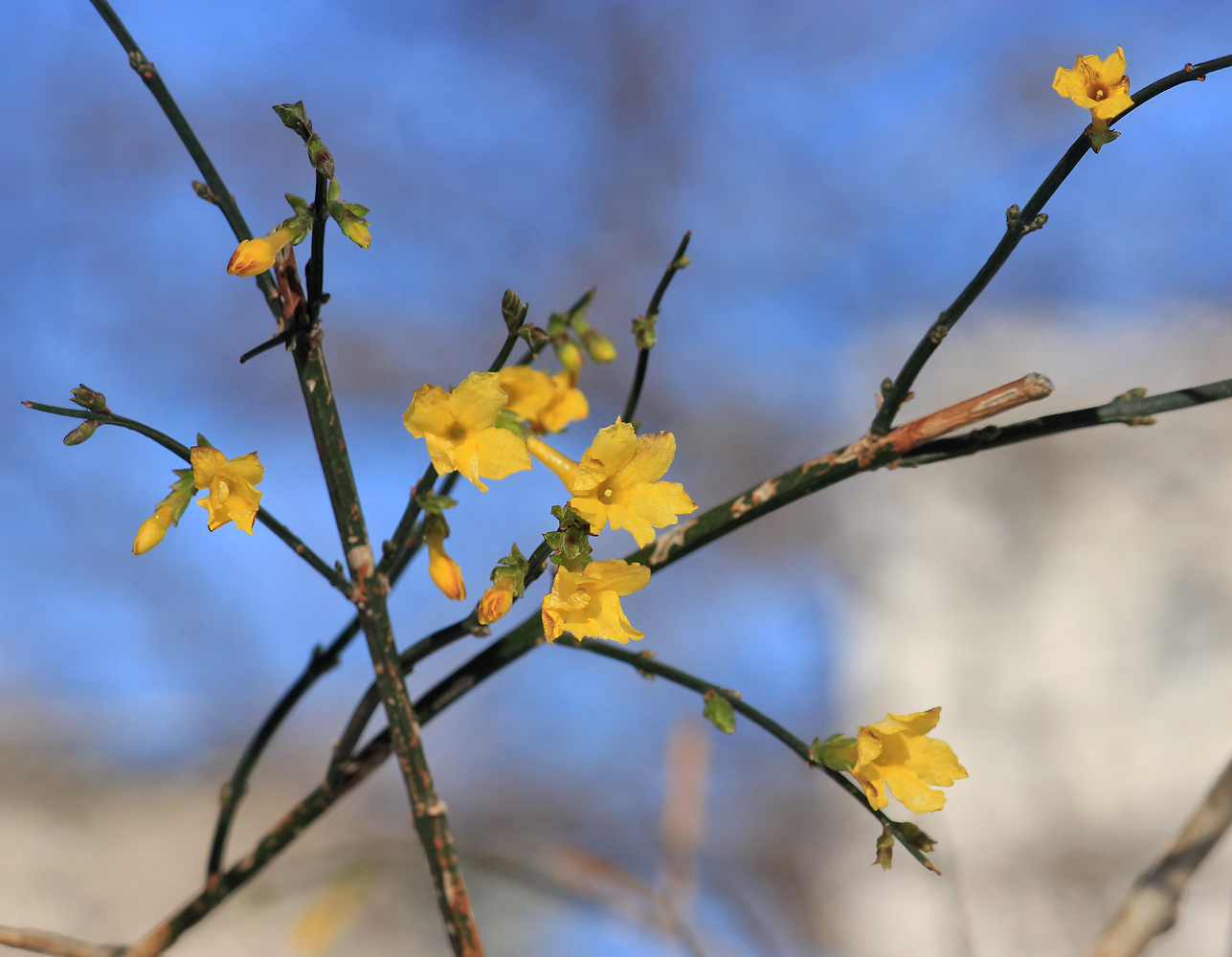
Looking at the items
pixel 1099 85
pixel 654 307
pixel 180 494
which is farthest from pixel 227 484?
pixel 1099 85

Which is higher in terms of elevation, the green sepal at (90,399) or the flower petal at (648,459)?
the green sepal at (90,399)

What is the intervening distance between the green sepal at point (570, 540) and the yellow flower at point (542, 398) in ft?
0.14

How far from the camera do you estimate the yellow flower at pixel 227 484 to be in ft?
0.62

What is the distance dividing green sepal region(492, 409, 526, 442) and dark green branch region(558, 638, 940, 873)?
7 cm

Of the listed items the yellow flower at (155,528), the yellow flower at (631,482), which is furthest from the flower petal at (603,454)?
the yellow flower at (155,528)

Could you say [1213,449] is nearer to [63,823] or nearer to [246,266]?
[246,266]

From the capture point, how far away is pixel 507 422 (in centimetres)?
21

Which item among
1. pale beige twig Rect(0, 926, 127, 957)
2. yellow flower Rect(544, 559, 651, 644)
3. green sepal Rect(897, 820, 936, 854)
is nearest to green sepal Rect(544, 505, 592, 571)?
yellow flower Rect(544, 559, 651, 644)

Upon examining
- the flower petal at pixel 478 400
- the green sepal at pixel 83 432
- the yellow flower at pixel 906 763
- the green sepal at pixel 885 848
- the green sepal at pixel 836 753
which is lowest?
the green sepal at pixel 885 848

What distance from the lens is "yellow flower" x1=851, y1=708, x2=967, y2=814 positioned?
7.7 inches

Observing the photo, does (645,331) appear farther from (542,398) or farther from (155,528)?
(155,528)

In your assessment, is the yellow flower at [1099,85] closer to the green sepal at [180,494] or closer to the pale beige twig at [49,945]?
the green sepal at [180,494]

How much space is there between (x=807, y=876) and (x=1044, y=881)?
0.23 m

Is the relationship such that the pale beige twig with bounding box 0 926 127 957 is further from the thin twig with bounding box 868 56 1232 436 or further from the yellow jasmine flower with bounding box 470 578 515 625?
the thin twig with bounding box 868 56 1232 436
